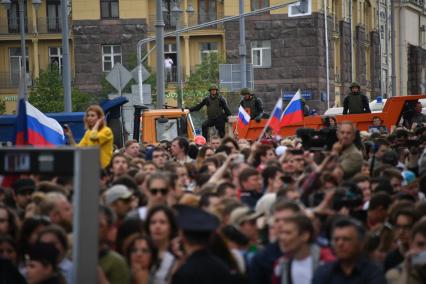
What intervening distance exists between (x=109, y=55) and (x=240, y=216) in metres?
68.2

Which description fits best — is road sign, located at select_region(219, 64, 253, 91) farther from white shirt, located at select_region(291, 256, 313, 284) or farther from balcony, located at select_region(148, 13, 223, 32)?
white shirt, located at select_region(291, 256, 313, 284)

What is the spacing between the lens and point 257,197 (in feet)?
52.5

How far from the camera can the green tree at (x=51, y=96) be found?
6756 centimetres

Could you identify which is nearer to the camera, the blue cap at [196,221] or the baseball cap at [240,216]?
the blue cap at [196,221]

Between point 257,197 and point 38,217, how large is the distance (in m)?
3.41

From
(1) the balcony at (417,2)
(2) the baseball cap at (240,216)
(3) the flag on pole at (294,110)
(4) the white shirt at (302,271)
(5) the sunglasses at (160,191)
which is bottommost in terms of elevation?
(4) the white shirt at (302,271)

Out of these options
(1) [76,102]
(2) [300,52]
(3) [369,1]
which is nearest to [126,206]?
(1) [76,102]

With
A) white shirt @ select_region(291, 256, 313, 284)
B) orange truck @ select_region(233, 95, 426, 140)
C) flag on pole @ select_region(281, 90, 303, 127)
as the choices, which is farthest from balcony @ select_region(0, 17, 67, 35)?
white shirt @ select_region(291, 256, 313, 284)

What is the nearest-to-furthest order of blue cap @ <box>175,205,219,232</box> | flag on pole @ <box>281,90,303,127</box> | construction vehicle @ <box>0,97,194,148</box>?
blue cap @ <box>175,205,219,232</box> → flag on pole @ <box>281,90,303,127</box> → construction vehicle @ <box>0,97,194,148</box>

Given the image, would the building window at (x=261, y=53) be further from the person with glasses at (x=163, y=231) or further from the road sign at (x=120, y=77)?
the person with glasses at (x=163, y=231)

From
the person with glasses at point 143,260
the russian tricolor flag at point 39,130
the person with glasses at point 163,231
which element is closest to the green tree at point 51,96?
the russian tricolor flag at point 39,130

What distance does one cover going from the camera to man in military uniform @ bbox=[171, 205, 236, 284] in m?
10.2

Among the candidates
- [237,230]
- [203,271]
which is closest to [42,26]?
[237,230]

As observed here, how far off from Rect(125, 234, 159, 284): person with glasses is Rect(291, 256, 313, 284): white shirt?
3.19 feet
